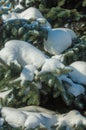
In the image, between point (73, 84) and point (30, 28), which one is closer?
point (73, 84)

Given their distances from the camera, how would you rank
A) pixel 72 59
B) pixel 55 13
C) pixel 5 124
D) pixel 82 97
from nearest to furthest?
pixel 5 124, pixel 82 97, pixel 72 59, pixel 55 13

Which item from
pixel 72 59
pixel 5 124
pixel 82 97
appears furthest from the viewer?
pixel 72 59

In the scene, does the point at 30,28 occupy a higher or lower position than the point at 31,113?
higher

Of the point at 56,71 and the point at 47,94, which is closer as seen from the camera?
the point at 56,71

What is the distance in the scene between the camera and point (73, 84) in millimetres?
4039

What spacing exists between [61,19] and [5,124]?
7.39 ft

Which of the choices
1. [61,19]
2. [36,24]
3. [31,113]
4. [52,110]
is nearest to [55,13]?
[61,19]

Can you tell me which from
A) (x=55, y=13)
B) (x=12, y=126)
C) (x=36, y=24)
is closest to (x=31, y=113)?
(x=12, y=126)

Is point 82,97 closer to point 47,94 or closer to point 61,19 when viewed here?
→ point 47,94

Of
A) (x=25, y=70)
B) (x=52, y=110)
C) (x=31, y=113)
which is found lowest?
(x=52, y=110)

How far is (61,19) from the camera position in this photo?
Answer: 18.7ft

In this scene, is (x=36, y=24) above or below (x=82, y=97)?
above

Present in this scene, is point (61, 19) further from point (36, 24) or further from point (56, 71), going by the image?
point (56, 71)

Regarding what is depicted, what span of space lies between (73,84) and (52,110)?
448 millimetres
